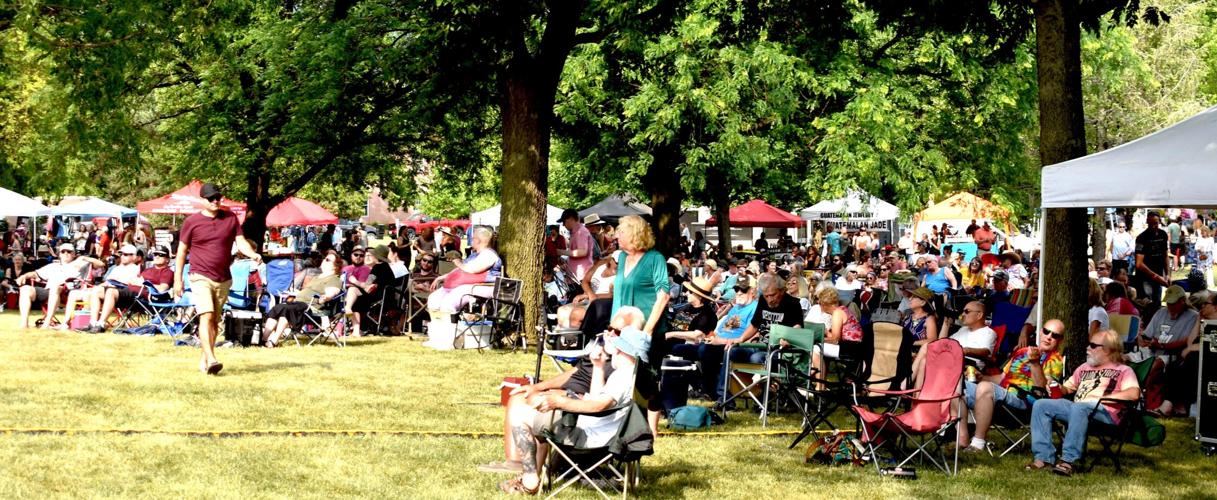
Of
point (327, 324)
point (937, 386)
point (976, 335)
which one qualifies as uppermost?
point (976, 335)

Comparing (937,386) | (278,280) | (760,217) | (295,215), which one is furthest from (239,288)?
(295,215)

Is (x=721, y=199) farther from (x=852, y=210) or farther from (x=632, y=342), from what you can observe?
(x=632, y=342)

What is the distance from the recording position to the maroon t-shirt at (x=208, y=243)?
11.5 meters

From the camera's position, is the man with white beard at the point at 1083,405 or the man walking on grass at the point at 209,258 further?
the man walking on grass at the point at 209,258

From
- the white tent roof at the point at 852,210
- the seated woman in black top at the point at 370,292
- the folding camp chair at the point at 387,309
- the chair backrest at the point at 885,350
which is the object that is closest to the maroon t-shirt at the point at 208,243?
the seated woman in black top at the point at 370,292

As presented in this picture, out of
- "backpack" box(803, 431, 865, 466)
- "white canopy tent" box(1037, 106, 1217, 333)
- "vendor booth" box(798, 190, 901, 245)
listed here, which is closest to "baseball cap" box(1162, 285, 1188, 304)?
"white canopy tent" box(1037, 106, 1217, 333)

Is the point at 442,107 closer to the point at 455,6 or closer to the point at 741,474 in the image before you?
the point at 455,6

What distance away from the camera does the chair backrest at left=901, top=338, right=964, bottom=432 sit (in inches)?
324

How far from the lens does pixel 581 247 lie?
53.4ft

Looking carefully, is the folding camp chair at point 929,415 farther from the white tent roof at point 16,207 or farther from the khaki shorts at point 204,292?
the white tent roof at point 16,207

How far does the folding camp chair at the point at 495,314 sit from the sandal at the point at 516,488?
781cm

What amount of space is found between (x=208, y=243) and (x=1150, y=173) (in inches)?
311

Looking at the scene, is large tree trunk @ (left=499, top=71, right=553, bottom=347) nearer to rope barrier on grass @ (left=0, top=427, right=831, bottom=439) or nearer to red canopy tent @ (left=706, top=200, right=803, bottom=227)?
rope barrier on grass @ (left=0, top=427, right=831, bottom=439)

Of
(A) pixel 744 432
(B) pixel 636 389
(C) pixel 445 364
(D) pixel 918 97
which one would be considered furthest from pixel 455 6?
(D) pixel 918 97
